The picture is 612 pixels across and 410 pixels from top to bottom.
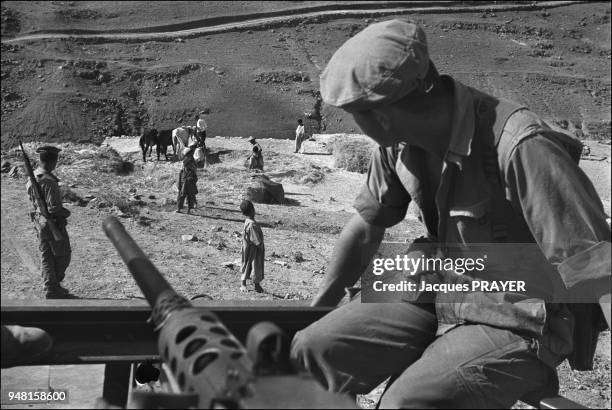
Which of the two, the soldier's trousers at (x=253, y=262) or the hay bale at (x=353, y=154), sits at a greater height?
the soldier's trousers at (x=253, y=262)

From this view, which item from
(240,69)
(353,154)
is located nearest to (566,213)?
(353,154)

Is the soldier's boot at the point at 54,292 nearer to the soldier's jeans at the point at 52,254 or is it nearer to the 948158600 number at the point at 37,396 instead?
the soldier's jeans at the point at 52,254

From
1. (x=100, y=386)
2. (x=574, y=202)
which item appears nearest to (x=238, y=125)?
(x=100, y=386)

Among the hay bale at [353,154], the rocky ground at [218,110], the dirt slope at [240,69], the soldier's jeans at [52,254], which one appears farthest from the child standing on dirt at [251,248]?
the dirt slope at [240,69]

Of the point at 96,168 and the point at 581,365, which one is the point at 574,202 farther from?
the point at 96,168

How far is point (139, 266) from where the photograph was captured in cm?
268

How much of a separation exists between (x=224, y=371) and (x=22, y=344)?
43.1 inches

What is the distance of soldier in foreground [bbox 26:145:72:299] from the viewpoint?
30.3 feet

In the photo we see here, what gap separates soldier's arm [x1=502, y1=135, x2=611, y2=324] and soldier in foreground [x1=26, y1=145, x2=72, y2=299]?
7339mm

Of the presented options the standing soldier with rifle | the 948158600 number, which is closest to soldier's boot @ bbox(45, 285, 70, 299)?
the standing soldier with rifle

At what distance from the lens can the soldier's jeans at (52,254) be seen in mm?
9539

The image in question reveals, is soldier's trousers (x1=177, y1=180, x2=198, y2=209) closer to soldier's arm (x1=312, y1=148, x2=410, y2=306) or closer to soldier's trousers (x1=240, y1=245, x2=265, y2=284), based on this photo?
soldier's trousers (x1=240, y1=245, x2=265, y2=284)

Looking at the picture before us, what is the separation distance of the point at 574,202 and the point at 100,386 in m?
2.62

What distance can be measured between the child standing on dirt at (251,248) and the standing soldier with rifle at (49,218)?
6.98 feet
